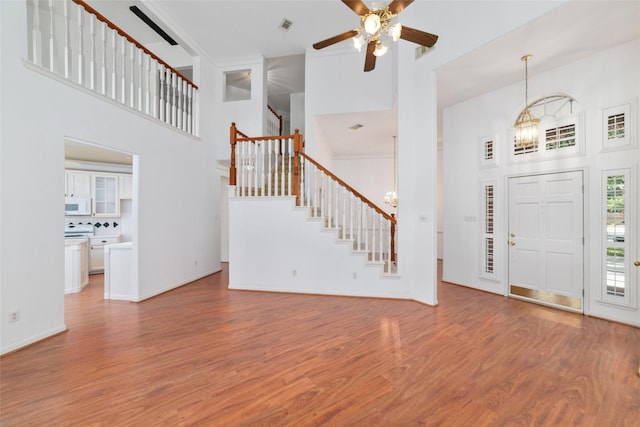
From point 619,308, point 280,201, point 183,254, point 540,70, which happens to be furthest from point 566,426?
point 183,254

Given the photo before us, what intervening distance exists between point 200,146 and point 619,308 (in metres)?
7.84

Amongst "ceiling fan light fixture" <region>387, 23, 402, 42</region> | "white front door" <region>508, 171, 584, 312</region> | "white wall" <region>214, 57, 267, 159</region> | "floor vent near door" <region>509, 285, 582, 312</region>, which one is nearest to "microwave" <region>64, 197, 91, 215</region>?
"white wall" <region>214, 57, 267, 159</region>

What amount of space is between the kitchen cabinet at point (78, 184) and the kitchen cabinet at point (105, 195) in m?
0.11

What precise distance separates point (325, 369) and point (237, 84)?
26.0ft

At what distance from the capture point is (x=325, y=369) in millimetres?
2396

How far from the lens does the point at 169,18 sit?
203 inches

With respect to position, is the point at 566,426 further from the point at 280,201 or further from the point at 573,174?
the point at 280,201

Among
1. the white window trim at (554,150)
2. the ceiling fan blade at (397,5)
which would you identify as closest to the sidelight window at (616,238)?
the white window trim at (554,150)

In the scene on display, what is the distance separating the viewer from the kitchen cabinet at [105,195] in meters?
6.40

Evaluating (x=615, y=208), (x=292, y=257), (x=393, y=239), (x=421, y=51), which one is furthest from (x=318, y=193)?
(x=615, y=208)

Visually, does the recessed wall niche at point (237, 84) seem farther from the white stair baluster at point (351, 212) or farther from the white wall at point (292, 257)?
the white stair baluster at point (351, 212)

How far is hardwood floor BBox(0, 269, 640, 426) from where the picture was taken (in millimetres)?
1863

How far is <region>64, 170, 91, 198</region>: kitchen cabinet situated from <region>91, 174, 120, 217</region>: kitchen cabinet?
11 centimetres

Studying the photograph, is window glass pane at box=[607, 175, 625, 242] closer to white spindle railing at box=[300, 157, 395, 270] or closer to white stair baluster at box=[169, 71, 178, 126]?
white spindle railing at box=[300, 157, 395, 270]
